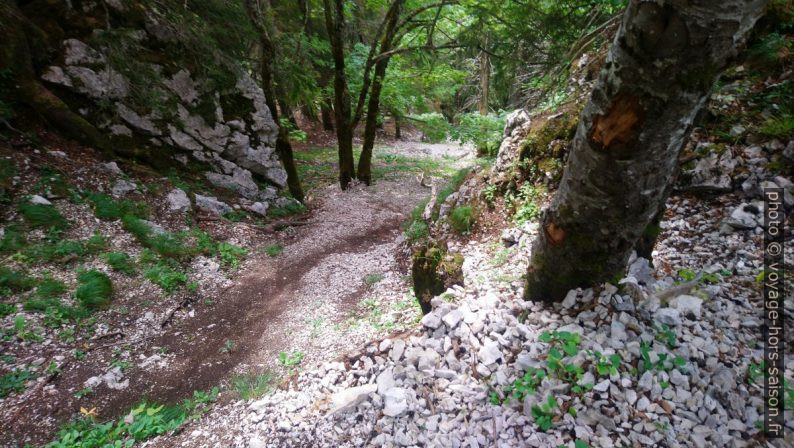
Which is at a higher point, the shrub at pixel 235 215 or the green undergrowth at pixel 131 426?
the shrub at pixel 235 215

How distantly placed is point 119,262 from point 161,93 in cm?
403

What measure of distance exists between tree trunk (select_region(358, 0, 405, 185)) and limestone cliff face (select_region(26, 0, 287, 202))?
292 cm

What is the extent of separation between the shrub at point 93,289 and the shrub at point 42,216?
110cm

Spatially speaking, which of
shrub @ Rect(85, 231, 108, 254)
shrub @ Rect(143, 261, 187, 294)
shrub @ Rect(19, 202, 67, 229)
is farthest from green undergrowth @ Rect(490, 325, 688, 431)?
shrub @ Rect(19, 202, 67, 229)

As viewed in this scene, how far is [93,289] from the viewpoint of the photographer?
4598 millimetres

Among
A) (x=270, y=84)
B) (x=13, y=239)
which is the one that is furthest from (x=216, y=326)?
(x=270, y=84)

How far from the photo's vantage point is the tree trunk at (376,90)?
352 inches

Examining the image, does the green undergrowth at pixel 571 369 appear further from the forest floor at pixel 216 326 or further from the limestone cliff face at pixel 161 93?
the limestone cliff face at pixel 161 93

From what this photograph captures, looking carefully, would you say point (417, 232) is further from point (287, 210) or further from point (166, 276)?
point (166, 276)

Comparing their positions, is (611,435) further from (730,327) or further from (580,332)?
(730,327)

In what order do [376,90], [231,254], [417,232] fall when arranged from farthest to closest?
[376,90]
[417,232]
[231,254]

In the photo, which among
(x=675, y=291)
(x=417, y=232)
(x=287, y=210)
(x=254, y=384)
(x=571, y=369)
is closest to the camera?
(x=571, y=369)

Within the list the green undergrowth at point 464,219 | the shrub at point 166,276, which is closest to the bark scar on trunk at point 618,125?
the green undergrowth at point 464,219

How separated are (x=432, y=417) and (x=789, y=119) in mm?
4130
